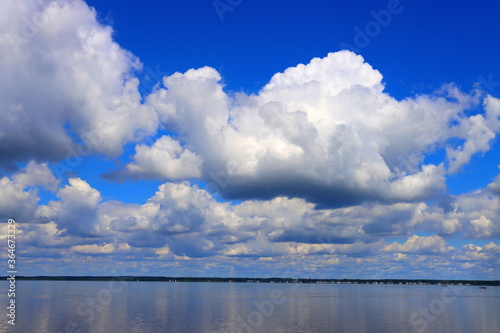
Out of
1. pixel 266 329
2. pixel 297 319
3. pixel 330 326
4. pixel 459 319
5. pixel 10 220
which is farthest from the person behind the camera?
pixel 459 319

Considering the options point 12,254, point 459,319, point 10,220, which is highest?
point 10,220

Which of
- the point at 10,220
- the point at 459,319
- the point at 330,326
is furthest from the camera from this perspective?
the point at 459,319

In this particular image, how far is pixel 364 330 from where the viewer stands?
104438mm

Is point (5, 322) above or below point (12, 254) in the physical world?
below

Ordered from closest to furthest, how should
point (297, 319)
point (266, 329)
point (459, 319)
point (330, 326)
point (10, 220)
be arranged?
point (10, 220) → point (266, 329) → point (330, 326) → point (297, 319) → point (459, 319)

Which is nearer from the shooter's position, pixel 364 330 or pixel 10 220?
pixel 10 220

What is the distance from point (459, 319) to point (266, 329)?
235 ft

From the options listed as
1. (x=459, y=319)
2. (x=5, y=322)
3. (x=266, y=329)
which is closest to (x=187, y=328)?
(x=266, y=329)

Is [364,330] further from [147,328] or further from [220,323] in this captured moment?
[147,328]

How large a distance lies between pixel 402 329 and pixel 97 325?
77.5 meters

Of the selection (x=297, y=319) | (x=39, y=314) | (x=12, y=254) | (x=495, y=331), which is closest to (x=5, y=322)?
(x=39, y=314)

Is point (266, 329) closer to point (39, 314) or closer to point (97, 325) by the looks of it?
point (97, 325)

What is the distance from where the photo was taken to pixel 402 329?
4178 inches

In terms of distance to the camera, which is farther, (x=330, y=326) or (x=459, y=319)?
(x=459, y=319)
